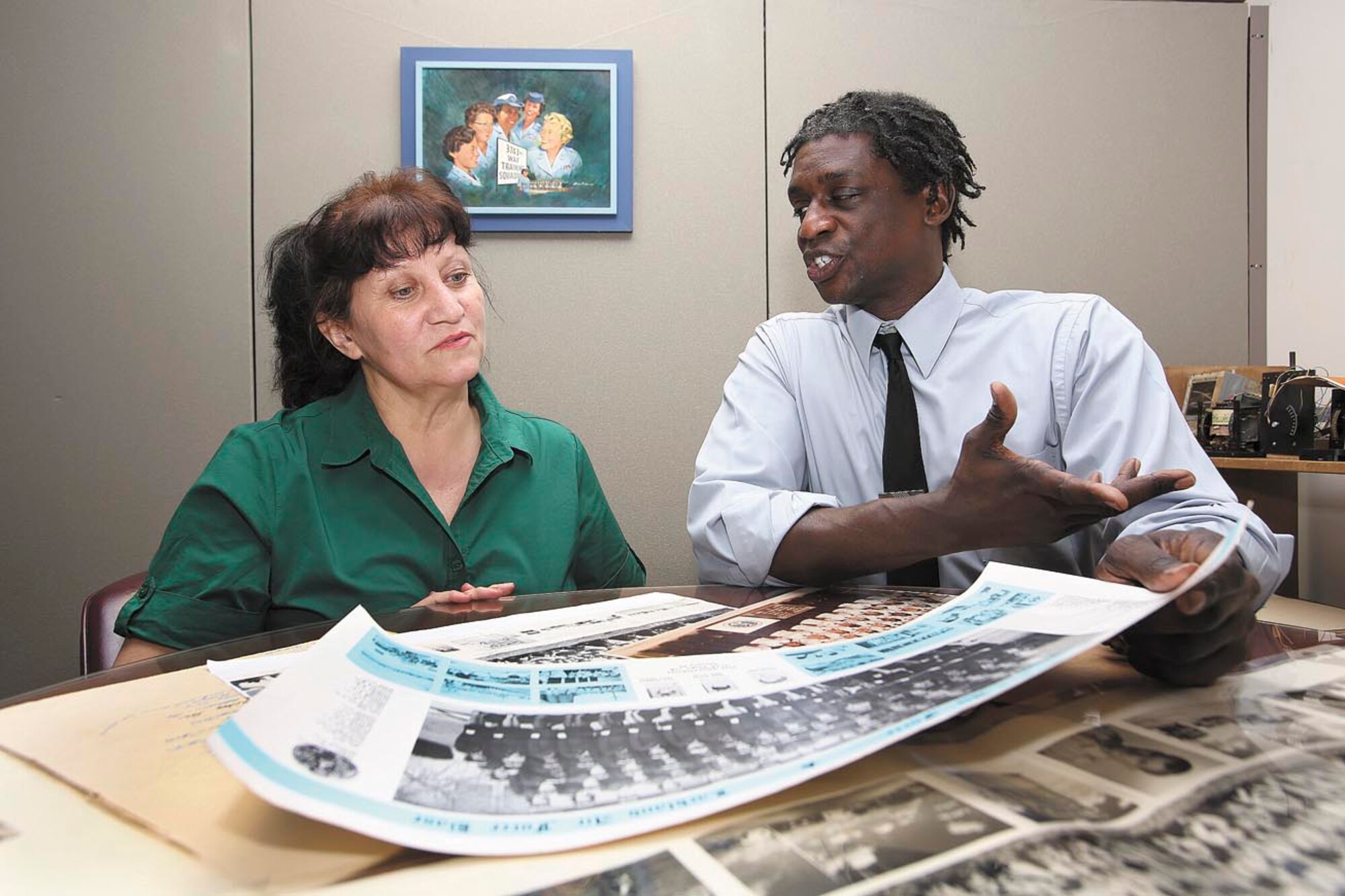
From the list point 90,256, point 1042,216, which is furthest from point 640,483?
point 90,256

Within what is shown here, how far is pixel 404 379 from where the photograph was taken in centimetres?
138

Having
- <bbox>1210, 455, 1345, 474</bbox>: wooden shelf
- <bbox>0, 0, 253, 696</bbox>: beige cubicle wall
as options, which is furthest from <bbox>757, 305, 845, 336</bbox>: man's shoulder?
<bbox>0, 0, 253, 696</bbox>: beige cubicle wall

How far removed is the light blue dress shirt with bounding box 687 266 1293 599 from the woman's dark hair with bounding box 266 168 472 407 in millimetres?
614

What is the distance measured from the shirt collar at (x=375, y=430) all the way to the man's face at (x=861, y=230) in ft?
2.07

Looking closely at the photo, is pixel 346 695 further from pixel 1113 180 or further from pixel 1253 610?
pixel 1113 180

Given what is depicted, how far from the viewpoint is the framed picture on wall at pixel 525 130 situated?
91.6 inches

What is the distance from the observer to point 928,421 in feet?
4.49

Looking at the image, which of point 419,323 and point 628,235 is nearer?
point 419,323

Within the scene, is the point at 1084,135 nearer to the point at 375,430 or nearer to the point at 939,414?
the point at 939,414

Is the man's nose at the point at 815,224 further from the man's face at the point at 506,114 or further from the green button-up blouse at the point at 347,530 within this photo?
the man's face at the point at 506,114

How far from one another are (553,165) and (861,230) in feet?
3.93

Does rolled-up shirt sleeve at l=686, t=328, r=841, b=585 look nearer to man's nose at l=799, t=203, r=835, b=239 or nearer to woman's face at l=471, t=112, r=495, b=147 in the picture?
man's nose at l=799, t=203, r=835, b=239

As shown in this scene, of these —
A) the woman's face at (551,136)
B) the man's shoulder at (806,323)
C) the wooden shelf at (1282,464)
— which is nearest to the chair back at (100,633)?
the man's shoulder at (806,323)

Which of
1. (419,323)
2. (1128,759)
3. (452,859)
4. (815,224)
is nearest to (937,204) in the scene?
(815,224)
